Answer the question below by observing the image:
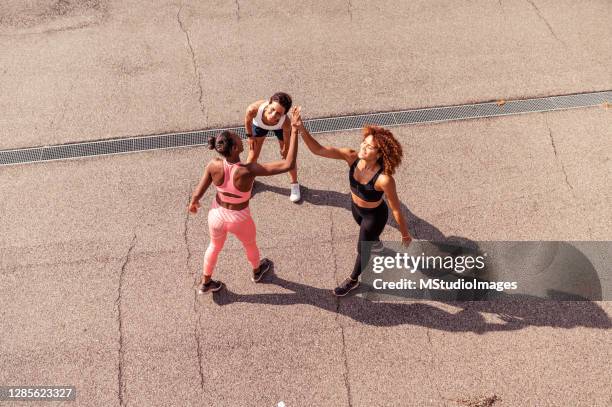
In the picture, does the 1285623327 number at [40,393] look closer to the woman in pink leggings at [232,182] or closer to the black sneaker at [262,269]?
the woman in pink leggings at [232,182]

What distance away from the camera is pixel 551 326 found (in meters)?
4.65

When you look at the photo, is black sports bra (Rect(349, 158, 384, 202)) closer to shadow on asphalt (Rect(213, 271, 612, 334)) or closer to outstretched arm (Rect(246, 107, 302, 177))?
outstretched arm (Rect(246, 107, 302, 177))

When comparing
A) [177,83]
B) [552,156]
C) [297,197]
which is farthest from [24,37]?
[552,156]

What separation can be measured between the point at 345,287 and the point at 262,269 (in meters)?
0.90

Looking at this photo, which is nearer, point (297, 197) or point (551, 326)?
point (551, 326)

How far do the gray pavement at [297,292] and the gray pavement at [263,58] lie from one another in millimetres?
682


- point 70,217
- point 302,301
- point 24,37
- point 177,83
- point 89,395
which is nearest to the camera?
point 89,395

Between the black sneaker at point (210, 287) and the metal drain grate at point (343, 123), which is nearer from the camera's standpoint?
the black sneaker at point (210, 287)

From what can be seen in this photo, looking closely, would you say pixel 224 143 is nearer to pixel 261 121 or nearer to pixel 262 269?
pixel 261 121

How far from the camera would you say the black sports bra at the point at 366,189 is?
4008mm

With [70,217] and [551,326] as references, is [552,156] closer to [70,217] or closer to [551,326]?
[551,326]

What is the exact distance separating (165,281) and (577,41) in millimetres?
6895

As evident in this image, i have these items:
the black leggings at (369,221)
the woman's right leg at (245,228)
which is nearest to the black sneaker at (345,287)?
the black leggings at (369,221)

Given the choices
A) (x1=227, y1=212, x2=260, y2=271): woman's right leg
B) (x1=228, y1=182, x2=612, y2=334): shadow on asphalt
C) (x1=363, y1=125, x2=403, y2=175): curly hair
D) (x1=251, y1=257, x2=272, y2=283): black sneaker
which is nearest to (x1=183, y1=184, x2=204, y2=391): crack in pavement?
(x1=228, y1=182, x2=612, y2=334): shadow on asphalt
